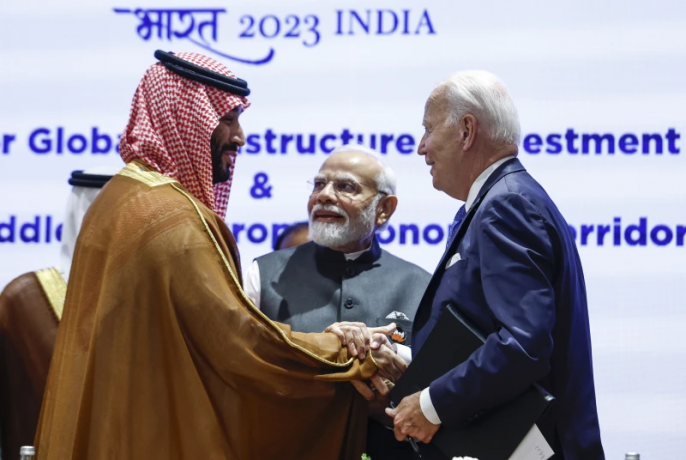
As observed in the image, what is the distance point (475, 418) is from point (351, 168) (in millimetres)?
1812

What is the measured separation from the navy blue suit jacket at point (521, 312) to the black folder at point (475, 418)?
5cm

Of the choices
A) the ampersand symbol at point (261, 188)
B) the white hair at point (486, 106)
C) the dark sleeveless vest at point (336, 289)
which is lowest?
the dark sleeveless vest at point (336, 289)

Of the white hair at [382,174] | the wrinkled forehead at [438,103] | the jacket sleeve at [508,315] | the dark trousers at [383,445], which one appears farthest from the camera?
the white hair at [382,174]

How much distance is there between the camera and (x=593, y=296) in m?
5.18

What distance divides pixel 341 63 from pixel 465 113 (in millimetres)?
2211

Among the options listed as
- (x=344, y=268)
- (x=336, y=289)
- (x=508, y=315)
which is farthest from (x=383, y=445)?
(x=508, y=315)

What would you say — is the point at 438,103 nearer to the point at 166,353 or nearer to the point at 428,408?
the point at 428,408

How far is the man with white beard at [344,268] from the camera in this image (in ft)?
14.5

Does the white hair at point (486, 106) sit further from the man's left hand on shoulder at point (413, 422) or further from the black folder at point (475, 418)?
the man's left hand on shoulder at point (413, 422)

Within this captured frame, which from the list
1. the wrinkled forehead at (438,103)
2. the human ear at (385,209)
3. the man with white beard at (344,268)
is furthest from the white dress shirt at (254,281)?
the wrinkled forehead at (438,103)

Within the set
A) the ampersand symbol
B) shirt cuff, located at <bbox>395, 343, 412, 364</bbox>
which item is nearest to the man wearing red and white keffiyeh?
shirt cuff, located at <bbox>395, 343, 412, 364</bbox>

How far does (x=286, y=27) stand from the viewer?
5.61m

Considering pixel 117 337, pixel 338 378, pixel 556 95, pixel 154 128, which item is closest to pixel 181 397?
pixel 117 337

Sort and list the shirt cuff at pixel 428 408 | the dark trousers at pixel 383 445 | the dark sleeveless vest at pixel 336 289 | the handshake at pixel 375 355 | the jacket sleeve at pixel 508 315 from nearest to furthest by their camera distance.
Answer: the jacket sleeve at pixel 508 315
the shirt cuff at pixel 428 408
the handshake at pixel 375 355
the dark trousers at pixel 383 445
the dark sleeveless vest at pixel 336 289
